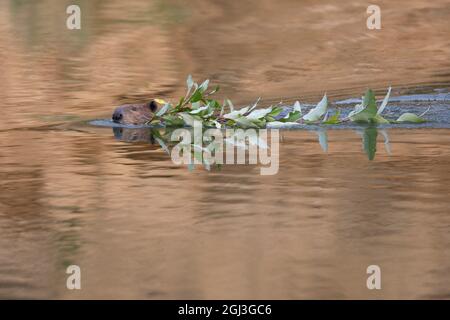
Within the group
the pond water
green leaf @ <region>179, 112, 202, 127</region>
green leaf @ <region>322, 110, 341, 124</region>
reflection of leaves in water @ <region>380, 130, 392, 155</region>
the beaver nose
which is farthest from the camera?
the beaver nose

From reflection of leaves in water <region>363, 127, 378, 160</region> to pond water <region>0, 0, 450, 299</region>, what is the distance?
3cm

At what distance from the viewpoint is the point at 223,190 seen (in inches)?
265

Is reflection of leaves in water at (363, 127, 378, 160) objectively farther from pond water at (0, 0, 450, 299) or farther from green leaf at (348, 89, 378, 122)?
green leaf at (348, 89, 378, 122)

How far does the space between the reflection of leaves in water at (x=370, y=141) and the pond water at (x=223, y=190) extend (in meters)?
0.03

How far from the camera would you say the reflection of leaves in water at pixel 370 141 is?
26.0 ft

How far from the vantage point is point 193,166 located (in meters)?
7.58

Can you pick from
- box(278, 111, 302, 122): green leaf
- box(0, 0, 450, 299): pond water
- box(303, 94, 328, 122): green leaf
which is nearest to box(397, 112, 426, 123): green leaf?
box(0, 0, 450, 299): pond water

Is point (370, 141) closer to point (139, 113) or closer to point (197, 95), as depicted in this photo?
point (197, 95)

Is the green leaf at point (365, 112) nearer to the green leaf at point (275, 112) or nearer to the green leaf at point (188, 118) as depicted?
the green leaf at point (275, 112)

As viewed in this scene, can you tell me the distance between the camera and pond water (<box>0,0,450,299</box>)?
Result: 16.4 ft

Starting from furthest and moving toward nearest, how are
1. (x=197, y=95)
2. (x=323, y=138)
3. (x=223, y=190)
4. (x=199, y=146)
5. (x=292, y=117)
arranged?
(x=292, y=117)
(x=197, y=95)
(x=323, y=138)
(x=199, y=146)
(x=223, y=190)

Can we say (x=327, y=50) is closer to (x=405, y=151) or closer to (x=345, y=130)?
(x=345, y=130)

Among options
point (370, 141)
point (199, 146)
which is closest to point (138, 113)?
point (199, 146)

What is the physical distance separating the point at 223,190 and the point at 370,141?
2.06 metres
